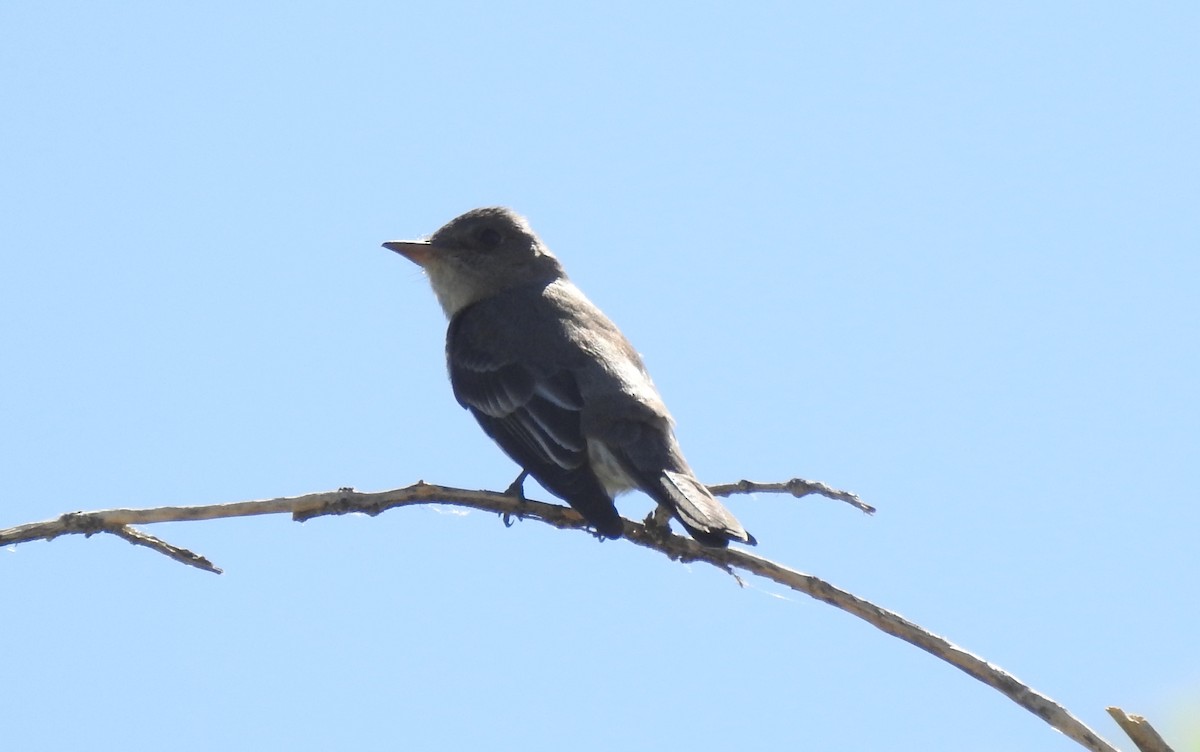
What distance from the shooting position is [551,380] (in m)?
6.78

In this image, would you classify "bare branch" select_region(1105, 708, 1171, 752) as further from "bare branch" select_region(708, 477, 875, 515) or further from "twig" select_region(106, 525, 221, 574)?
"twig" select_region(106, 525, 221, 574)

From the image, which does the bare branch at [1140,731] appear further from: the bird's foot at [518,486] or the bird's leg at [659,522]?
the bird's foot at [518,486]

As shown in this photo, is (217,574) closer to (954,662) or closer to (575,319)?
(954,662)

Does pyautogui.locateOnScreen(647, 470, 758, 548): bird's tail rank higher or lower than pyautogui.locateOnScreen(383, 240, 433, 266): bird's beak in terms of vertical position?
lower

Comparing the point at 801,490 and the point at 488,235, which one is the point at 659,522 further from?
the point at 488,235

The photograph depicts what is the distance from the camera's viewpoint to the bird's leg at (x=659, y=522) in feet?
18.4

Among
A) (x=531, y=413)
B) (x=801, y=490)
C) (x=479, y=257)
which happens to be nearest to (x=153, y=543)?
(x=801, y=490)

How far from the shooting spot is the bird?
586cm

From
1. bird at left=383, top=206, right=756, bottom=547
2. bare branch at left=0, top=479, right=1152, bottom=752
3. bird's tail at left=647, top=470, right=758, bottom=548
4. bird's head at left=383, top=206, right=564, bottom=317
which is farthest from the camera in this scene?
bird's head at left=383, top=206, right=564, bottom=317

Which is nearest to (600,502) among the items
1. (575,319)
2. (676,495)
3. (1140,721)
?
(676,495)

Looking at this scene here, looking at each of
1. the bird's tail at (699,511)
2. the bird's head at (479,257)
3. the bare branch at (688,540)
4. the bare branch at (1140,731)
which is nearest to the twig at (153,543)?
the bare branch at (688,540)

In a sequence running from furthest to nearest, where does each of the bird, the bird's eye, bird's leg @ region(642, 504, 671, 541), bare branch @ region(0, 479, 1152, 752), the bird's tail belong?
1. the bird's eye
2. the bird
3. bird's leg @ region(642, 504, 671, 541)
4. the bird's tail
5. bare branch @ region(0, 479, 1152, 752)

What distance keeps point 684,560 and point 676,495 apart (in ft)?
1.79

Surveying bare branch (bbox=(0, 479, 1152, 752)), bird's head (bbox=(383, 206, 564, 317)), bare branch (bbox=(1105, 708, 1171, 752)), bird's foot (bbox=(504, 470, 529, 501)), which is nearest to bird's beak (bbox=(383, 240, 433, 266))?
bird's head (bbox=(383, 206, 564, 317))
